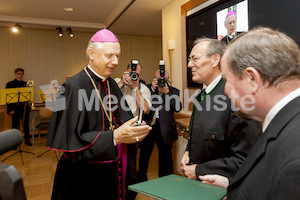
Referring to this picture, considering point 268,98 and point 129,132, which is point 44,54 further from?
point 268,98

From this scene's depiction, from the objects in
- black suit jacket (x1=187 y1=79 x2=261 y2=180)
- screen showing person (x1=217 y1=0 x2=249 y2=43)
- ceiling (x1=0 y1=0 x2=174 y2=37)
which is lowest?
black suit jacket (x1=187 y1=79 x2=261 y2=180)

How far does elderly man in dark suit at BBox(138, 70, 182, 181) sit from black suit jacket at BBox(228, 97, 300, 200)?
228 centimetres

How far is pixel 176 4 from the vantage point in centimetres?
410

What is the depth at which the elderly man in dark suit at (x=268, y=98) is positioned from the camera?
1.83 feet

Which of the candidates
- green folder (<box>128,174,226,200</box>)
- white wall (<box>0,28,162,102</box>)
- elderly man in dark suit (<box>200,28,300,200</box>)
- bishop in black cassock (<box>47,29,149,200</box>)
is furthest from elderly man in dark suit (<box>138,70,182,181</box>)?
white wall (<box>0,28,162,102</box>)

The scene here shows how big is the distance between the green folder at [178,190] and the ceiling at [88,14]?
4086 millimetres

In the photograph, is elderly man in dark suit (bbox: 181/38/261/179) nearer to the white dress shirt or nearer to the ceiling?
the white dress shirt

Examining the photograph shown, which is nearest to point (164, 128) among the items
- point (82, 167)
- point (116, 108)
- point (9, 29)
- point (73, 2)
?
point (116, 108)

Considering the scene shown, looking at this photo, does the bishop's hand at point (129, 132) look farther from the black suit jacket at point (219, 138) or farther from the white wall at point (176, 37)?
the white wall at point (176, 37)

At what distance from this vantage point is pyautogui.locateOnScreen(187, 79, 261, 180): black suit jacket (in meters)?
1.08

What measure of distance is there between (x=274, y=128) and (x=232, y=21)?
2401 mm

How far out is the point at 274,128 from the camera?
617 millimetres

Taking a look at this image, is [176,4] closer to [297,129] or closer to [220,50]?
[220,50]

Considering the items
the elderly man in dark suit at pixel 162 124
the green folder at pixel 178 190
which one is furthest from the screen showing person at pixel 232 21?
the green folder at pixel 178 190
